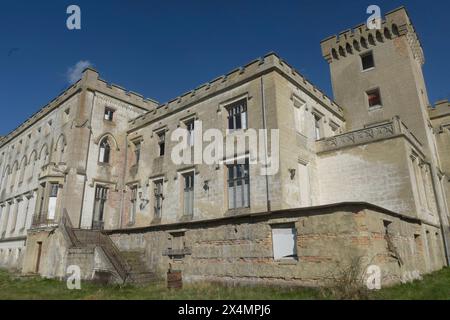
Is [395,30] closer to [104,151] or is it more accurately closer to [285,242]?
[285,242]

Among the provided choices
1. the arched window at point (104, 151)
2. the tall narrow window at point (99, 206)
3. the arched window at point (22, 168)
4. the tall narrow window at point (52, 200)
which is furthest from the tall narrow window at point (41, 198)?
the arched window at point (22, 168)

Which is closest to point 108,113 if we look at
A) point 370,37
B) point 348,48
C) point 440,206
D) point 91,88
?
point 91,88

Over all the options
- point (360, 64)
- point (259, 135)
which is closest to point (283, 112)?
point (259, 135)

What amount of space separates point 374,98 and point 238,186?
43.9ft

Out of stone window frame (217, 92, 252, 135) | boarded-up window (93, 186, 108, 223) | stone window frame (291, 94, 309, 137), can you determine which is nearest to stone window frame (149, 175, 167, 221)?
boarded-up window (93, 186, 108, 223)

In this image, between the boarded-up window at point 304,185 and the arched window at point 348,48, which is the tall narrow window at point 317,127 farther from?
the arched window at point 348,48

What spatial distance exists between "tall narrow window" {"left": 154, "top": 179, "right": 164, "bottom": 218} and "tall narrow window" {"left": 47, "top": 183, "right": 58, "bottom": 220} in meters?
6.21

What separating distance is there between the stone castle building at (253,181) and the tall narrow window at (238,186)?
2.9 inches

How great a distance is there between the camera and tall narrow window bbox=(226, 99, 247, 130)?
16.0m

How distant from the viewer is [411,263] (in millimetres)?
12422

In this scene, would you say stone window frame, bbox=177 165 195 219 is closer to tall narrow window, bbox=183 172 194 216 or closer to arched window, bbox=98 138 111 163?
tall narrow window, bbox=183 172 194 216

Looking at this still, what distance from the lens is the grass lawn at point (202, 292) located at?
893 cm
